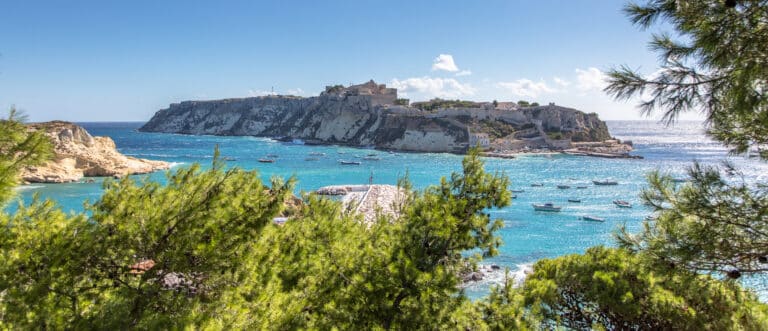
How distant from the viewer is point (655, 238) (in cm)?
439

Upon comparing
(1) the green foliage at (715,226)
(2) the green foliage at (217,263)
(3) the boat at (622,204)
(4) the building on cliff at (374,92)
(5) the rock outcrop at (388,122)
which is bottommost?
(3) the boat at (622,204)

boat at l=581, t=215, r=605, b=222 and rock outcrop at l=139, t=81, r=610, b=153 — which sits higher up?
rock outcrop at l=139, t=81, r=610, b=153

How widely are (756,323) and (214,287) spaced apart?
6.88 metres

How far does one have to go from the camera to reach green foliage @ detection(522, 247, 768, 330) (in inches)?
236

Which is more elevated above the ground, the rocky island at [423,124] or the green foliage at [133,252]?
the rocky island at [423,124]

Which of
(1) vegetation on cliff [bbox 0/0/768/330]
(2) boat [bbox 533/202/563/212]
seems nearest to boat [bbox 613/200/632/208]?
(2) boat [bbox 533/202/563/212]

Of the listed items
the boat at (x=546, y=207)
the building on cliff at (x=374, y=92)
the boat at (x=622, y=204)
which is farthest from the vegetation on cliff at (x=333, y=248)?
the building on cliff at (x=374, y=92)

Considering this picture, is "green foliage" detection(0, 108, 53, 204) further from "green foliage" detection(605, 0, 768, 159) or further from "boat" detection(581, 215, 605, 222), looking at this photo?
"boat" detection(581, 215, 605, 222)

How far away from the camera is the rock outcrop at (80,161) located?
4009 centimetres

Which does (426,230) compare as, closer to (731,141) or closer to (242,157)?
(731,141)

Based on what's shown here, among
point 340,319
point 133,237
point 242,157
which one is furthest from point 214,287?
point 242,157

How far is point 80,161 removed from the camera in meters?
44.6

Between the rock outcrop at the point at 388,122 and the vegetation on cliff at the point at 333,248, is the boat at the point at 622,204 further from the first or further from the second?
the rock outcrop at the point at 388,122

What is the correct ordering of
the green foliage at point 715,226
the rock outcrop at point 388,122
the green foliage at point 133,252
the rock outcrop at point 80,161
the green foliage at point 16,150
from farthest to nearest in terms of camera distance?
the rock outcrop at point 388,122
the rock outcrop at point 80,161
the green foliage at point 133,252
the green foliage at point 715,226
the green foliage at point 16,150
